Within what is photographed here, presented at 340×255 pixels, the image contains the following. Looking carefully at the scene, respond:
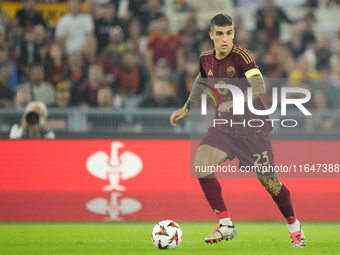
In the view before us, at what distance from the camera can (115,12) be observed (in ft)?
37.3

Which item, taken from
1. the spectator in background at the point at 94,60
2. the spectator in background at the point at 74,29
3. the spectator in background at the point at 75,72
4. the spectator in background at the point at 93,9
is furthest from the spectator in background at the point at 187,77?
the spectator in background at the point at 93,9

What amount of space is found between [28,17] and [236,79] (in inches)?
286

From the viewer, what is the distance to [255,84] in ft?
16.8

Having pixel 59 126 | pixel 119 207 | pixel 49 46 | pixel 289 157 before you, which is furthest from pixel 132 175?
pixel 49 46

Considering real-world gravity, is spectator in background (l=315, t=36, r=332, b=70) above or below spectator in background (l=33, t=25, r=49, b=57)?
below

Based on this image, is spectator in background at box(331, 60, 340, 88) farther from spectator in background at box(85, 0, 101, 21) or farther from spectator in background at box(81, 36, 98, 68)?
spectator in background at box(85, 0, 101, 21)

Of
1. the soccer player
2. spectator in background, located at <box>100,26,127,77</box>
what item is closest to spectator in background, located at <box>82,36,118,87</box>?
spectator in background, located at <box>100,26,127,77</box>

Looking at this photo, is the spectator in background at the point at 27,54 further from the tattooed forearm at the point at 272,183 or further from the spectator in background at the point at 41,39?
the tattooed forearm at the point at 272,183

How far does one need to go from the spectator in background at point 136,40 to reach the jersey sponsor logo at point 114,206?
4020mm

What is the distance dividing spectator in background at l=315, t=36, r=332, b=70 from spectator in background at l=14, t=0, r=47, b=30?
541 centimetres

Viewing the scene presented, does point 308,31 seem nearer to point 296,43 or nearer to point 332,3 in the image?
point 296,43

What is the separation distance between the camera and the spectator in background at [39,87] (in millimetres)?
9414

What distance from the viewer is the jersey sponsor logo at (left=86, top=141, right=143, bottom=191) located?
7.86m

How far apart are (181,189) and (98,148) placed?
51.0 inches
